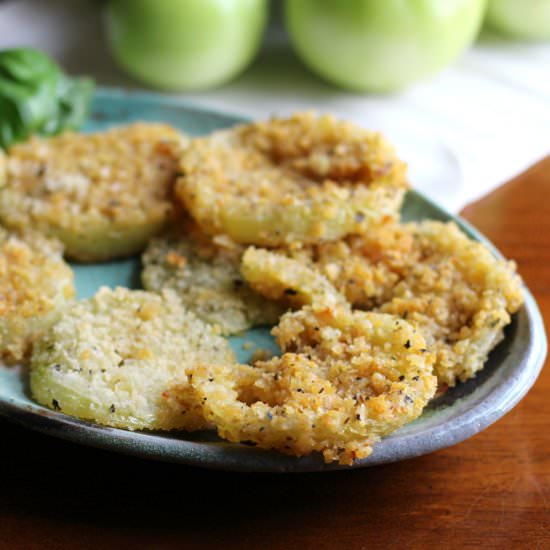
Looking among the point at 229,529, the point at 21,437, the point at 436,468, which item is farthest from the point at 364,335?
the point at 21,437

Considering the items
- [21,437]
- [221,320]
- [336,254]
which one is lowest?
[21,437]

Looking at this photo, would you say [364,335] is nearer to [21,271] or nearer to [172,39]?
[21,271]

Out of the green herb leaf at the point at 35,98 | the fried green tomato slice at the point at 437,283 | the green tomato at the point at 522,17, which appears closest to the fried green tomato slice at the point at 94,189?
the green herb leaf at the point at 35,98

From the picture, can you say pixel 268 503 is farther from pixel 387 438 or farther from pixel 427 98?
pixel 427 98

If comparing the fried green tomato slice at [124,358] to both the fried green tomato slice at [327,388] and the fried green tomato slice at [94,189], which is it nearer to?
the fried green tomato slice at [327,388]

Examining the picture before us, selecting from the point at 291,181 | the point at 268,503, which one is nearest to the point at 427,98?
the point at 291,181

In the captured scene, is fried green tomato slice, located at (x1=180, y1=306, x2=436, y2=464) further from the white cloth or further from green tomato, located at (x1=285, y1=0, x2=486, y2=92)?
green tomato, located at (x1=285, y1=0, x2=486, y2=92)
